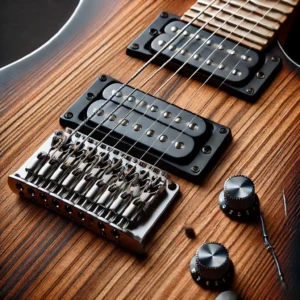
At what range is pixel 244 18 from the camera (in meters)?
1.33

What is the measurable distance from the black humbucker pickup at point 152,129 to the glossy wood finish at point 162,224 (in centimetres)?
3

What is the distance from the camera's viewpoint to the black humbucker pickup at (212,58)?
1.24 m

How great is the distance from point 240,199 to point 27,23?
130 centimetres

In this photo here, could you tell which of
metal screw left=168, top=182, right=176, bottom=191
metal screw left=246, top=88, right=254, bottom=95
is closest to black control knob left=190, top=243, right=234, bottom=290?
metal screw left=168, top=182, right=176, bottom=191

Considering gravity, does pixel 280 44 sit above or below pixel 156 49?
below

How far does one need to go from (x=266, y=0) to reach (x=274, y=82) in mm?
196

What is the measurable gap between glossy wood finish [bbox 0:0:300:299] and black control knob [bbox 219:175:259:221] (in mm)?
18

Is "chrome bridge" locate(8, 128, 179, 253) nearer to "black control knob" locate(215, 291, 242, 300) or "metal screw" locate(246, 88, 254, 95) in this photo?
"black control knob" locate(215, 291, 242, 300)

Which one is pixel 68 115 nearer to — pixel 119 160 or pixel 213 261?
pixel 119 160

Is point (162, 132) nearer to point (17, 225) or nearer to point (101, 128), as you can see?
point (101, 128)

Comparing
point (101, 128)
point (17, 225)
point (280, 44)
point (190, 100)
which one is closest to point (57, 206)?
point (17, 225)

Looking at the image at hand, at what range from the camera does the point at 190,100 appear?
1.24 metres

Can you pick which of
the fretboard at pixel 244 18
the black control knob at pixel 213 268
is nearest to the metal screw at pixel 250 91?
the fretboard at pixel 244 18

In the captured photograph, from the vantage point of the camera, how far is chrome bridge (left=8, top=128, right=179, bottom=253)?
1032 mm
